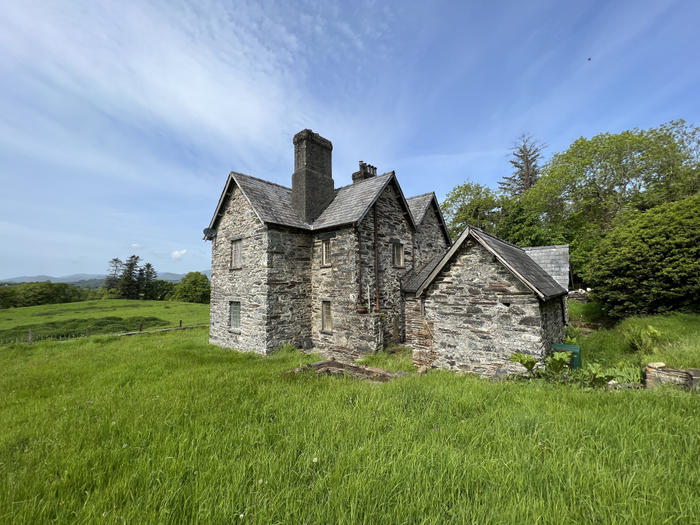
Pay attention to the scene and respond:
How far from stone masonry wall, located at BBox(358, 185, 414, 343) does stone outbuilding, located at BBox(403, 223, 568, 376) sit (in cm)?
394

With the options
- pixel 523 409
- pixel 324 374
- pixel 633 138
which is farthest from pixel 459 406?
pixel 633 138

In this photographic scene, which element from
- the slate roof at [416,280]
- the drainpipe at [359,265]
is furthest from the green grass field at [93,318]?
the slate roof at [416,280]

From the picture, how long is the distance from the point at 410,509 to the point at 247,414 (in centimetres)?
354

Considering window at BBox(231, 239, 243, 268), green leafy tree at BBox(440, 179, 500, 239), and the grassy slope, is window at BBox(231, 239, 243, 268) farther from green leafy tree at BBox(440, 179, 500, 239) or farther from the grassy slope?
green leafy tree at BBox(440, 179, 500, 239)

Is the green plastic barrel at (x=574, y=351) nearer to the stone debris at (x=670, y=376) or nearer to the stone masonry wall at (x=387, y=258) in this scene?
the stone debris at (x=670, y=376)

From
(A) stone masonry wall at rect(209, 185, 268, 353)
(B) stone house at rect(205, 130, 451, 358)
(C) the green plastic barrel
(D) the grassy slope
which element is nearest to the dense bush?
(C) the green plastic barrel

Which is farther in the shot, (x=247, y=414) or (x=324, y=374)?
(x=324, y=374)

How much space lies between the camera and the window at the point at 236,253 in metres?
15.5

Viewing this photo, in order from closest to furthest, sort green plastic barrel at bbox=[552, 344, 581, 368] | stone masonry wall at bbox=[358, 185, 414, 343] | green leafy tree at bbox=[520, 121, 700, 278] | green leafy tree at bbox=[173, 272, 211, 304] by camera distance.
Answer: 1. green plastic barrel at bbox=[552, 344, 581, 368]
2. stone masonry wall at bbox=[358, 185, 414, 343]
3. green leafy tree at bbox=[520, 121, 700, 278]
4. green leafy tree at bbox=[173, 272, 211, 304]

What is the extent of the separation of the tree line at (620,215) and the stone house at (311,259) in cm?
535

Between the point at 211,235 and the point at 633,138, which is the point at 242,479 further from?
the point at 633,138

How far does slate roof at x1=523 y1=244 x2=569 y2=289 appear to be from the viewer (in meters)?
13.5

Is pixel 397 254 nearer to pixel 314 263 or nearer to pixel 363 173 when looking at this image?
pixel 314 263

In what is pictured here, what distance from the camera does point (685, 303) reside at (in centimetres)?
1310
